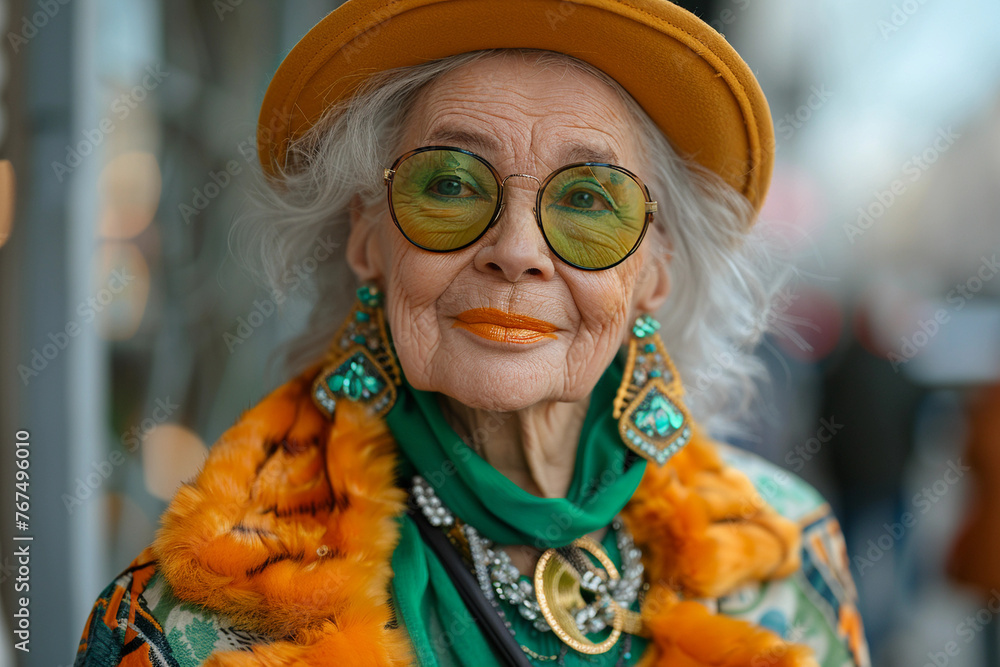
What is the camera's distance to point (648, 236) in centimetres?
177

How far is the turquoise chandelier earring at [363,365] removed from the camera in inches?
65.8

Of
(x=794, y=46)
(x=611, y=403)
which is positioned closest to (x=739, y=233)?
(x=611, y=403)

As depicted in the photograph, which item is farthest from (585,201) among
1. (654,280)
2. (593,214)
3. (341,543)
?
(341,543)

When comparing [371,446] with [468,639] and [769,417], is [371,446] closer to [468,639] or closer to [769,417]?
[468,639]

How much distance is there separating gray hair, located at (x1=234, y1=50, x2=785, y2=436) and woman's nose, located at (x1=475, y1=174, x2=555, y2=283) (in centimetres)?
33

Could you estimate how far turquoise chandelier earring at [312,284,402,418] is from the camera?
1.67 metres

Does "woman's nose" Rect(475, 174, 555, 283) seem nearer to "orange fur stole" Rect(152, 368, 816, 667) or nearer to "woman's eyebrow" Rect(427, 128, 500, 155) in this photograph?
"woman's eyebrow" Rect(427, 128, 500, 155)

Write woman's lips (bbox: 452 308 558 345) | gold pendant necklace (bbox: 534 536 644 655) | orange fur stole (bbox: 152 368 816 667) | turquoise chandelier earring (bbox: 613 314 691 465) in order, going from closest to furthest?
orange fur stole (bbox: 152 368 816 667) → woman's lips (bbox: 452 308 558 345) → gold pendant necklace (bbox: 534 536 644 655) → turquoise chandelier earring (bbox: 613 314 691 465)

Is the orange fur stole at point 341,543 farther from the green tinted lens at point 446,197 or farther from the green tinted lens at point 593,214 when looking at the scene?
the green tinted lens at point 593,214

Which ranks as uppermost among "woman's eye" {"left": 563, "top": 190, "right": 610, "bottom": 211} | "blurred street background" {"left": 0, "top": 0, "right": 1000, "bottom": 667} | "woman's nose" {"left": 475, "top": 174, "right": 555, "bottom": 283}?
"woman's eye" {"left": 563, "top": 190, "right": 610, "bottom": 211}

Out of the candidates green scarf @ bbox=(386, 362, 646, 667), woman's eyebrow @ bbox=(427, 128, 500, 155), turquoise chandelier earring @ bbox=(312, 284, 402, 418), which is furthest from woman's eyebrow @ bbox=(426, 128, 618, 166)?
green scarf @ bbox=(386, 362, 646, 667)

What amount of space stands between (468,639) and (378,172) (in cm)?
113

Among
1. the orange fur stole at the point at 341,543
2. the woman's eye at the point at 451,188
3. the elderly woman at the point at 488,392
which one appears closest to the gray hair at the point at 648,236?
the elderly woman at the point at 488,392

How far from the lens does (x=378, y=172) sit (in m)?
1.69
